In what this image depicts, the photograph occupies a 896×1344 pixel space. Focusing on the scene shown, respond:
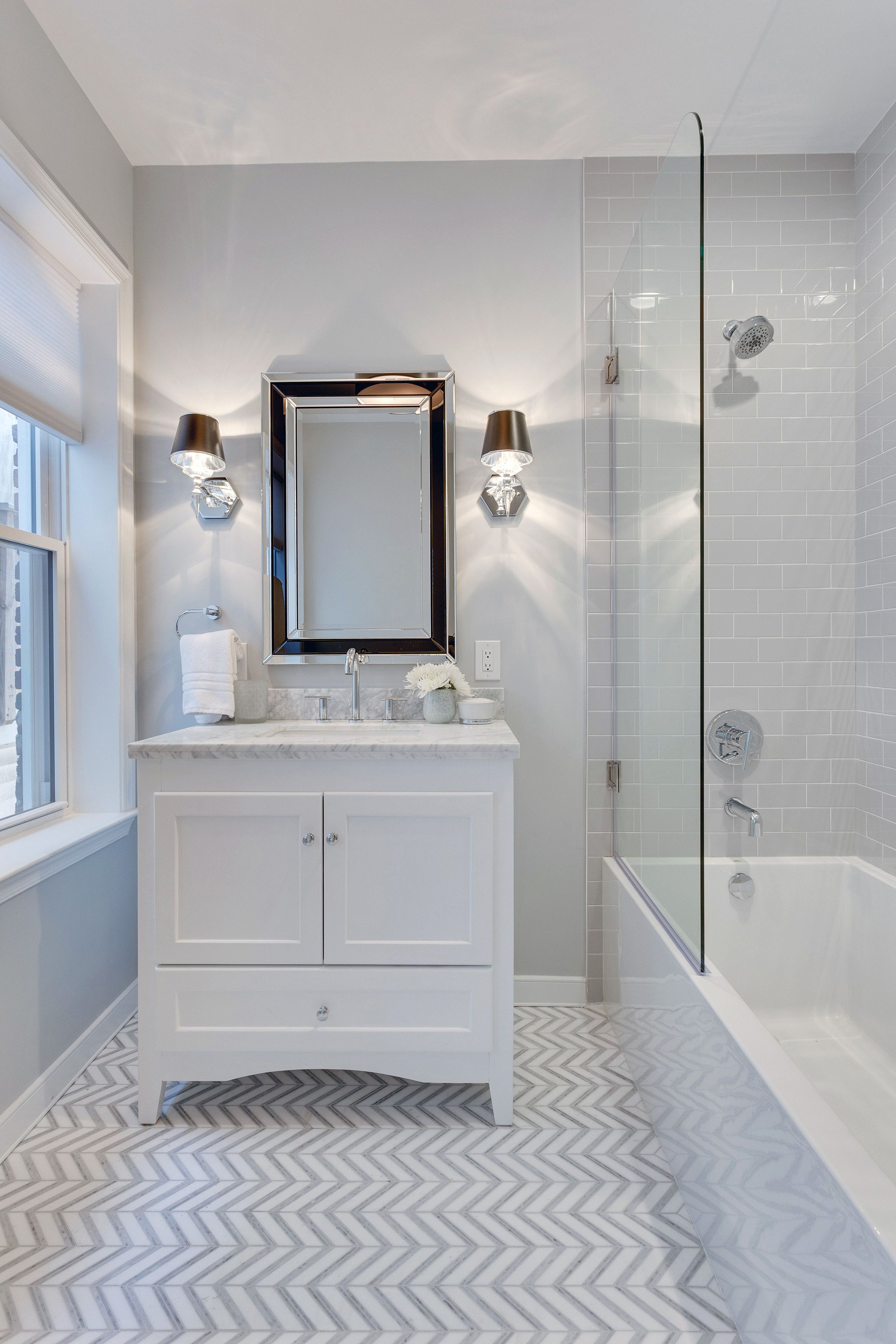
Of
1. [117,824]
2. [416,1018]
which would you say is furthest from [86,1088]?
[416,1018]

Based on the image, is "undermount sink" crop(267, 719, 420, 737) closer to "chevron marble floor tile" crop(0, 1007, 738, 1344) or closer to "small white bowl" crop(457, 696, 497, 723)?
"small white bowl" crop(457, 696, 497, 723)

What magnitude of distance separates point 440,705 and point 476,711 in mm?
103

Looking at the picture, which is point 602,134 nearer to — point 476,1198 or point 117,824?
point 117,824

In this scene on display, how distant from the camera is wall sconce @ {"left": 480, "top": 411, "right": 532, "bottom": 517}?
190 centimetres

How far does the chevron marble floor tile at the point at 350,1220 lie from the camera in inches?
43.3

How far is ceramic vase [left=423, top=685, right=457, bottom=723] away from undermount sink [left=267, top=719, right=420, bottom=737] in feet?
0.18

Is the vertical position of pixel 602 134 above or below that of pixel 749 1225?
above

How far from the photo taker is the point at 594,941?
6.85 feet

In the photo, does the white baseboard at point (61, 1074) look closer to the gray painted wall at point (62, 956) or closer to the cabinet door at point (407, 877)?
the gray painted wall at point (62, 956)

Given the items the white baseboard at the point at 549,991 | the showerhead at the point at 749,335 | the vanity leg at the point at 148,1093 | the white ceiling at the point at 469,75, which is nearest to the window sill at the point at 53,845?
the vanity leg at the point at 148,1093

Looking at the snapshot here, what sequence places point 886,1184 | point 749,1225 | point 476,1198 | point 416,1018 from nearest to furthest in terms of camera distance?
point 886,1184
point 749,1225
point 476,1198
point 416,1018

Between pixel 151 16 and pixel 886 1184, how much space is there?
254cm

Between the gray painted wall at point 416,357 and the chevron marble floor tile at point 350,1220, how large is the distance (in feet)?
2.15

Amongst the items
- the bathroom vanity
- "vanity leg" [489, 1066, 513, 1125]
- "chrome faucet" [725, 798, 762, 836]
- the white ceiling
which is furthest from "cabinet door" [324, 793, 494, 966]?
the white ceiling
